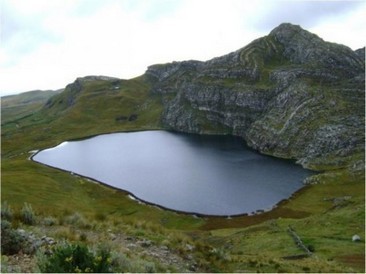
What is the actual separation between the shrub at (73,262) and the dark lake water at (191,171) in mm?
73506

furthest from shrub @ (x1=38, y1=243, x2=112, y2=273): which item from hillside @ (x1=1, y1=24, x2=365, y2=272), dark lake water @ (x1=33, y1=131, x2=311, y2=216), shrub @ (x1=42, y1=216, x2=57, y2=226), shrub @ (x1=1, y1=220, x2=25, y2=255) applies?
dark lake water @ (x1=33, y1=131, x2=311, y2=216)

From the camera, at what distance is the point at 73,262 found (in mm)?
15086

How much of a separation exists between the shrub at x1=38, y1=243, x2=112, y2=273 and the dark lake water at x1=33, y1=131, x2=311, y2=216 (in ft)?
241

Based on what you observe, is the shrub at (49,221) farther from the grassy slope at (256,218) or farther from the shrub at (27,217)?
the grassy slope at (256,218)

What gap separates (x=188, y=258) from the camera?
79.7 ft

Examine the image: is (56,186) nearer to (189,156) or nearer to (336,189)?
(189,156)

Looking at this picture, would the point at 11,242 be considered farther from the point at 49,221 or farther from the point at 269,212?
the point at 269,212

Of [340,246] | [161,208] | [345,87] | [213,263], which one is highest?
[345,87]

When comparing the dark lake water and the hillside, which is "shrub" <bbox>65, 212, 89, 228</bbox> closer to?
the hillside

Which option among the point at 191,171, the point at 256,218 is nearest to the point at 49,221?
the point at 256,218

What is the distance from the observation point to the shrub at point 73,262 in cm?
1480

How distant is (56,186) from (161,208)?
1183 inches

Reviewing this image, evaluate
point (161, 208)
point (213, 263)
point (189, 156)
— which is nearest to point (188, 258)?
point (213, 263)

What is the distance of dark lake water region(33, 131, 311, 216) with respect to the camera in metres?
97.0
